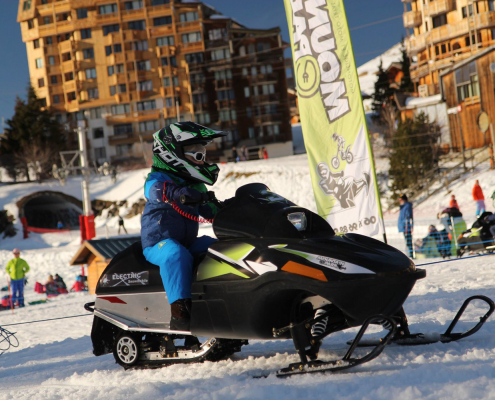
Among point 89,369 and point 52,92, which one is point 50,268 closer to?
point 89,369

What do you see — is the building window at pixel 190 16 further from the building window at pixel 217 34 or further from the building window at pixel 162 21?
the building window at pixel 217 34

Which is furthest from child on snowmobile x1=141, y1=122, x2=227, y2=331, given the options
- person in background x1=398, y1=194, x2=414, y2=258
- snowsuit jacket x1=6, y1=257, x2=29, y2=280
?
snowsuit jacket x1=6, y1=257, x2=29, y2=280

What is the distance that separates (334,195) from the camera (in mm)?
8703

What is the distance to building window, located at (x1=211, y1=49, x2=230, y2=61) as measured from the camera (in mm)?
57531

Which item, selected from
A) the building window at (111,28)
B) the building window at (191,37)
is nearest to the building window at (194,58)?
the building window at (191,37)

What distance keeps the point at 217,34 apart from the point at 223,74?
4.38m

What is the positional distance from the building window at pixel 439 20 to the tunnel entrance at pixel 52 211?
32267mm

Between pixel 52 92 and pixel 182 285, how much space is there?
63535 millimetres

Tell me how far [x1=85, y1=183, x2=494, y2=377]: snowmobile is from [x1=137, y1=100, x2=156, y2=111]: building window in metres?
56.8

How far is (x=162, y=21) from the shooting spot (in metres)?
58.7

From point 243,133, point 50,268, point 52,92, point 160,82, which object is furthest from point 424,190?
point 52,92

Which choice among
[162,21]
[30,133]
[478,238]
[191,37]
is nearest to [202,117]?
[191,37]

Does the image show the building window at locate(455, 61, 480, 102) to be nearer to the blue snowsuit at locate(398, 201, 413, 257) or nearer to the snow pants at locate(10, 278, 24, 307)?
the blue snowsuit at locate(398, 201, 413, 257)

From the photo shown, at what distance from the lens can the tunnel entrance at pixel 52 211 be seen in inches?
1667
